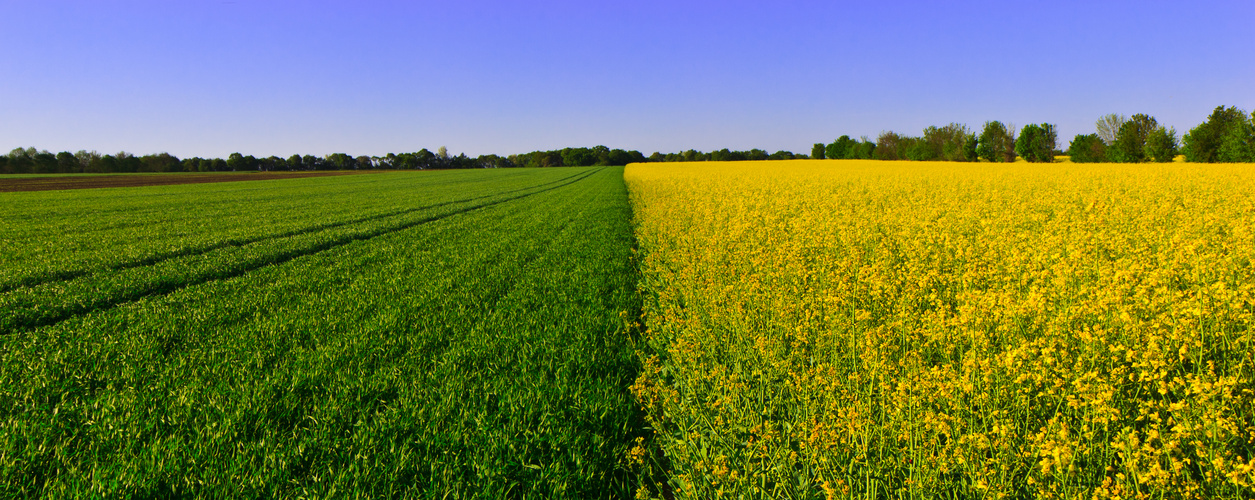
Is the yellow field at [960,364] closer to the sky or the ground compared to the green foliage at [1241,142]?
closer to the ground

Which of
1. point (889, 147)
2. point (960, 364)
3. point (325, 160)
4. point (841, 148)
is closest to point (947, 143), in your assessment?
point (889, 147)

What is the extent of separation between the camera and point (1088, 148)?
156 ft

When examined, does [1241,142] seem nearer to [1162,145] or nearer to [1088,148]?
[1162,145]

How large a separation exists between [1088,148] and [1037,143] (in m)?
5.16

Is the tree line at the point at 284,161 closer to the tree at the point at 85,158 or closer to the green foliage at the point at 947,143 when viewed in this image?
the tree at the point at 85,158

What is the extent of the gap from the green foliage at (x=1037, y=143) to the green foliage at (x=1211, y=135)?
551 inches

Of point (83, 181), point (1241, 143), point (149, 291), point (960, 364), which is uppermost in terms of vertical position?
point (1241, 143)

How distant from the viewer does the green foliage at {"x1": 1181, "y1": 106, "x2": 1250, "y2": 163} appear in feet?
115

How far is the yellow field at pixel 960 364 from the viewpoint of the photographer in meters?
2.28

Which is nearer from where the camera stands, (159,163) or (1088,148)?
(1088,148)

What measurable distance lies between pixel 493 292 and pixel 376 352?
2.45 metres

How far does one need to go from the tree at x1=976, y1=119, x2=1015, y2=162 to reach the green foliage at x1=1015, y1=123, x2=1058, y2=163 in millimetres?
1604

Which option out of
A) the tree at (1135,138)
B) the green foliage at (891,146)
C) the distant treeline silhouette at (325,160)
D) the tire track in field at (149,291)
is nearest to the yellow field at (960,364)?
the tire track in field at (149,291)

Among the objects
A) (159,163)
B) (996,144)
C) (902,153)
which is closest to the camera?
(996,144)
